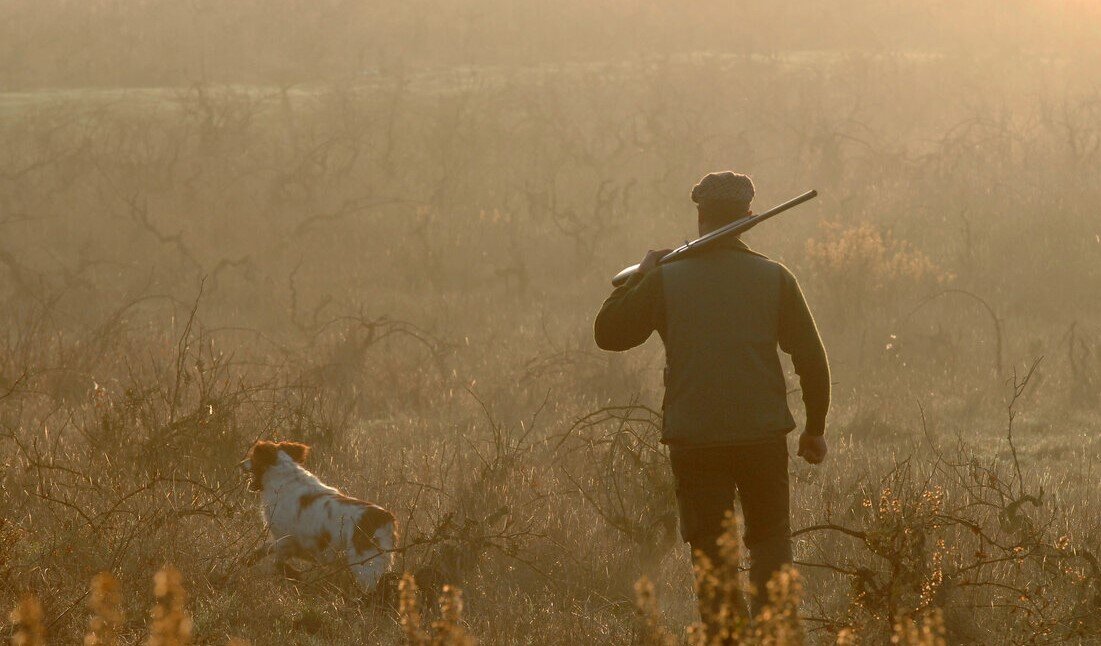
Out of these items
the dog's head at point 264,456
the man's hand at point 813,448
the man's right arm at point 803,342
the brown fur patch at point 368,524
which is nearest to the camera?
the man's right arm at point 803,342

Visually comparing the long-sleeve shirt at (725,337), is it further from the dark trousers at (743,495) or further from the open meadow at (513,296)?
the open meadow at (513,296)

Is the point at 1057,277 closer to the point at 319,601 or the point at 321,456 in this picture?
the point at 321,456

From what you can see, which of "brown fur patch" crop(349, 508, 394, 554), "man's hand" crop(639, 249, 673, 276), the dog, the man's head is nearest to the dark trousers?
"man's hand" crop(639, 249, 673, 276)

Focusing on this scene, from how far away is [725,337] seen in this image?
4.14m

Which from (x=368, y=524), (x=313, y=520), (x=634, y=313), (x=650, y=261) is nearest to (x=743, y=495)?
(x=634, y=313)

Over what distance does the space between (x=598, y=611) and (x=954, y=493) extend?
2064 millimetres

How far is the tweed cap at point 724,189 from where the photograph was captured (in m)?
4.30

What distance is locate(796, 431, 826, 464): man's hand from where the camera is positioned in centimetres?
438

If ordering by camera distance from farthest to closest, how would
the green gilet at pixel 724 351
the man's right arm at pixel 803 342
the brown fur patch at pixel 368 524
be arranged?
the brown fur patch at pixel 368 524, the man's right arm at pixel 803 342, the green gilet at pixel 724 351

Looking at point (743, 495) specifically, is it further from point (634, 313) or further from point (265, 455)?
point (265, 455)

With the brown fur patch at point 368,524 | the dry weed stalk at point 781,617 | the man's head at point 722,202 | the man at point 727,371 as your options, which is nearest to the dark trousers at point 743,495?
the man at point 727,371

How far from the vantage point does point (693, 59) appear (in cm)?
2402

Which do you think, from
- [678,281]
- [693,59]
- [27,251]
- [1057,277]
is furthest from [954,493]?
[693,59]

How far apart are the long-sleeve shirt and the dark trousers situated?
73 millimetres
